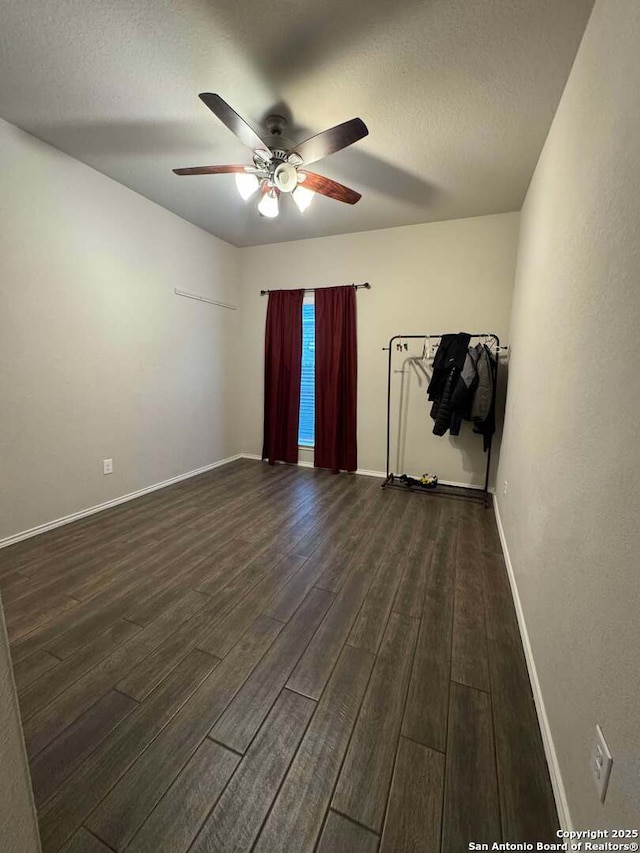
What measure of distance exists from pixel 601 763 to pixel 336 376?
3.55 m

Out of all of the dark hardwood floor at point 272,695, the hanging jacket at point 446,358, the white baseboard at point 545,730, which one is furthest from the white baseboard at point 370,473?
the white baseboard at point 545,730

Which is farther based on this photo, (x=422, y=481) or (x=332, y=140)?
(x=422, y=481)

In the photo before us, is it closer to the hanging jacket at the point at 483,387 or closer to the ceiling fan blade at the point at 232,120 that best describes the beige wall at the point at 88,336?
the ceiling fan blade at the point at 232,120

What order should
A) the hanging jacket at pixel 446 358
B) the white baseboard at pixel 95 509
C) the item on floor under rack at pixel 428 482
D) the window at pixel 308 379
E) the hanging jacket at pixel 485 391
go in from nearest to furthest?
1. the white baseboard at pixel 95 509
2. the hanging jacket at pixel 485 391
3. the hanging jacket at pixel 446 358
4. the item on floor under rack at pixel 428 482
5. the window at pixel 308 379

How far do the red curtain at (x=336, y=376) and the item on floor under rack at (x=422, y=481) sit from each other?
675 mm

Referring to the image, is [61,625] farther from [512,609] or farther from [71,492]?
[512,609]

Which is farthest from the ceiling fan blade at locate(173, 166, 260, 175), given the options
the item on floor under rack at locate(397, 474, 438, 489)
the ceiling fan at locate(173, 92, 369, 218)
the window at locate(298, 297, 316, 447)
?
the item on floor under rack at locate(397, 474, 438, 489)

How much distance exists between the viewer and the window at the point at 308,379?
4.24 meters

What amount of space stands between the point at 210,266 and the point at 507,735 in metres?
4.52

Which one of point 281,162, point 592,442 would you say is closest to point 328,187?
point 281,162

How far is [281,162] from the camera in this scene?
2.14m

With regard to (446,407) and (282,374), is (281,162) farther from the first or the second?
(282,374)

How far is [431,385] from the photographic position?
3391mm

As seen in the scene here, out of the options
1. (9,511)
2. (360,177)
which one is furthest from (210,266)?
(9,511)
